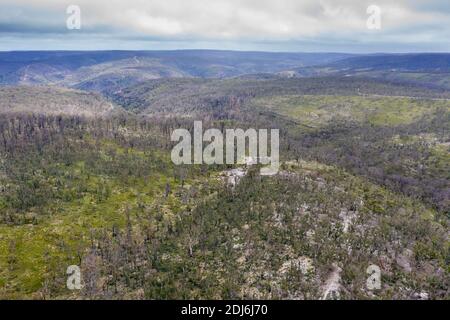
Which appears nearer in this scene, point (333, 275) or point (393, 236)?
point (333, 275)

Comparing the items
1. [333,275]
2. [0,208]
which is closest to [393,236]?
[333,275]
